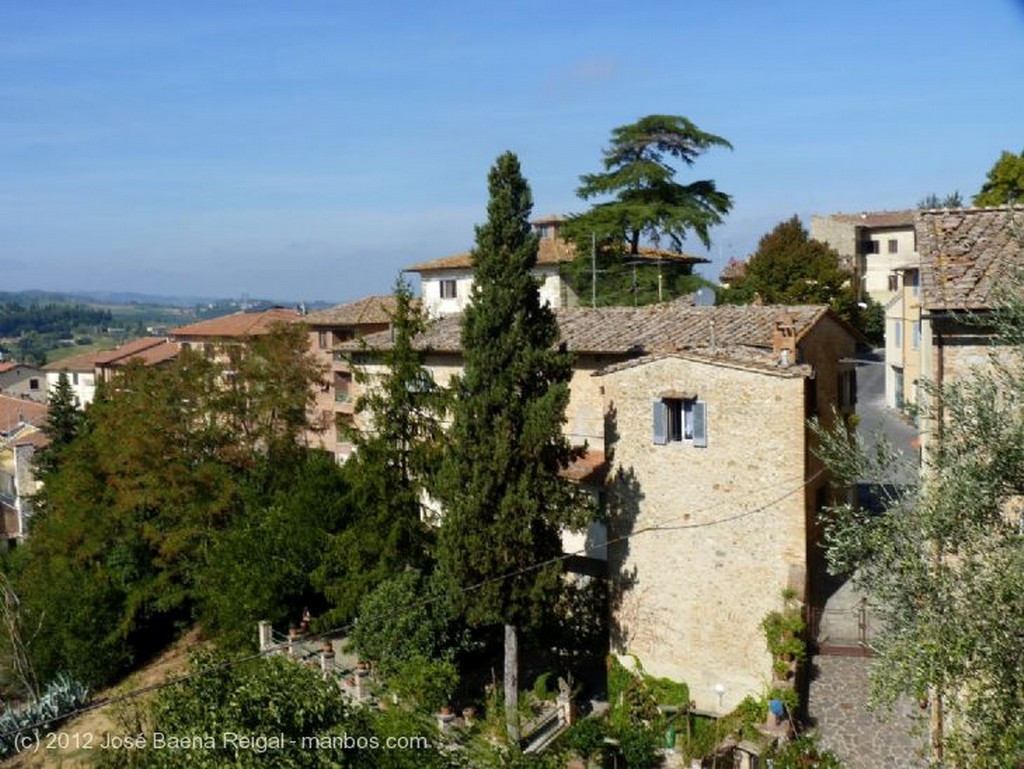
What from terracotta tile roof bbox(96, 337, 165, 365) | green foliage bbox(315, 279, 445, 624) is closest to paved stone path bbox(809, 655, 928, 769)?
green foliage bbox(315, 279, 445, 624)

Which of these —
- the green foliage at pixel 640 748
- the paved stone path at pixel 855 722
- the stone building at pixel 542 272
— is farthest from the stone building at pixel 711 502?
→ the stone building at pixel 542 272

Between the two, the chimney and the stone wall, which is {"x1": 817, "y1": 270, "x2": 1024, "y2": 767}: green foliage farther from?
the chimney

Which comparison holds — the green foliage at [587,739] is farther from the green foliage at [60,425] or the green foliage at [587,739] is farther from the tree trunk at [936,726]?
the green foliage at [60,425]

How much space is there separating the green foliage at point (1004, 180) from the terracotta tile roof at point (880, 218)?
1729 centimetres

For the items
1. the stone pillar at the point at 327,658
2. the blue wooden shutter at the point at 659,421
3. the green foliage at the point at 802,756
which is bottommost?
the stone pillar at the point at 327,658

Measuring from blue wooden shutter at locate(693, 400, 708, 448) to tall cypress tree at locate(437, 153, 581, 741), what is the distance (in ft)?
8.15

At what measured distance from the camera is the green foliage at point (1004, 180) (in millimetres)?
37250

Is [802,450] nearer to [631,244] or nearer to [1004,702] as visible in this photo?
[1004,702]

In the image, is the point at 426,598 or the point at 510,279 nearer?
the point at 510,279

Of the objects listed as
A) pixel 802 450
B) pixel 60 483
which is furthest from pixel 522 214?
pixel 60 483

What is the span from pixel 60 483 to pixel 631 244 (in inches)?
930

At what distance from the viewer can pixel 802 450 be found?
671 inches

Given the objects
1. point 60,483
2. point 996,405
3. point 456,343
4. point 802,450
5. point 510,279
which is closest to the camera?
point 996,405

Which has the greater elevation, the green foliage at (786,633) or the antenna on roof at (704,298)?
the antenna on roof at (704,298)
